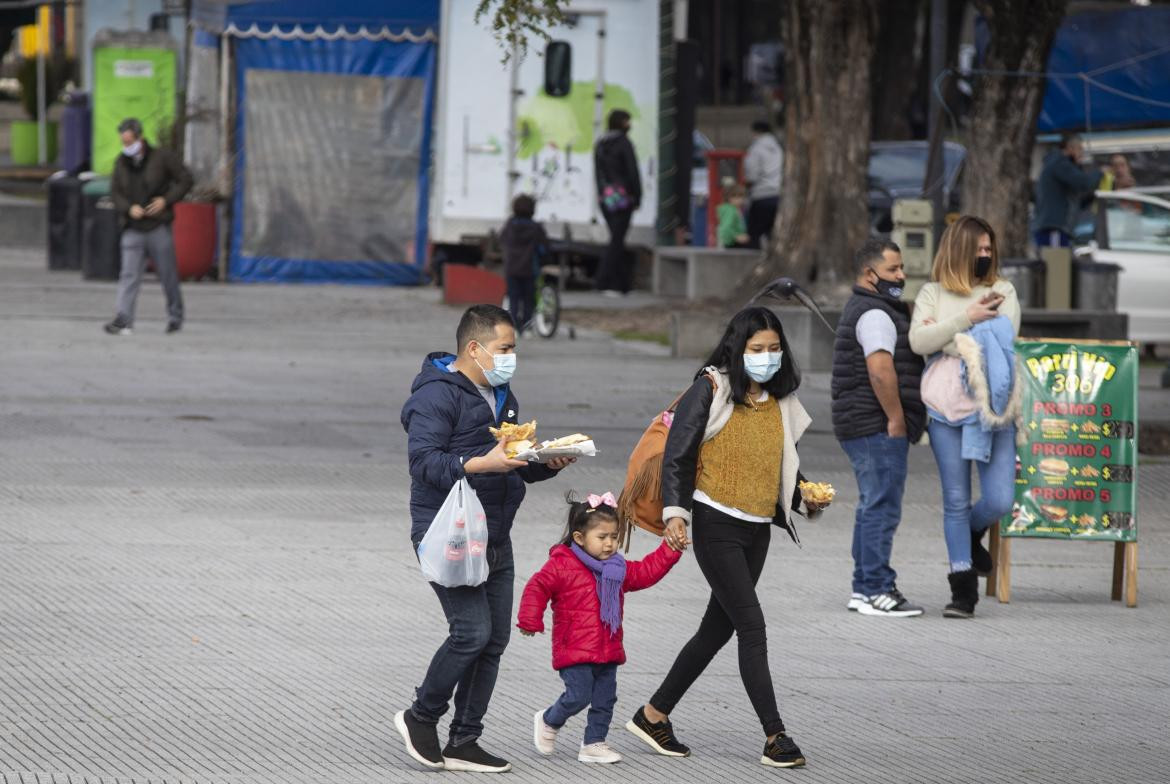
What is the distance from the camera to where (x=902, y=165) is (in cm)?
2728

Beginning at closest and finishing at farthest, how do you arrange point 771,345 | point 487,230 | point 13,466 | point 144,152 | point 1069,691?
point 771,345
point 1069,691
point 13,466
point 144,152
point 487,230

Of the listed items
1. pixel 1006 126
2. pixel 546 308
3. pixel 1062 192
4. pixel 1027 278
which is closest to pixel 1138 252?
pixel 1062 192

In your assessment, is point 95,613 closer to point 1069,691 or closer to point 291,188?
point 1069,691

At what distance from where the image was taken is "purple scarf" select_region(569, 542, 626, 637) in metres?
6.11

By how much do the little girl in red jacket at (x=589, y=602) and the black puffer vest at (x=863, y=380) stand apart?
8.22 ft

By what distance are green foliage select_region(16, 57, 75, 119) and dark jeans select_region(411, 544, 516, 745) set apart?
38.9 meters

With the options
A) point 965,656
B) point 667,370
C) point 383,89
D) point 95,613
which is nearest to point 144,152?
point 667,370

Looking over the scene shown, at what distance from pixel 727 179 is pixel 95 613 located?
60.4 feet

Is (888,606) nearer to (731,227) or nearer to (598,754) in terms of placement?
(598,754)

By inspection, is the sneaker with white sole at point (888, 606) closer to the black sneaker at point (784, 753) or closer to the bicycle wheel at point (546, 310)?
the black sneaker at point (784, 753)

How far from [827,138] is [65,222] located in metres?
10.9

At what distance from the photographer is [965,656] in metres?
7.89

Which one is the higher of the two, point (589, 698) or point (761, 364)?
point (761, 364)

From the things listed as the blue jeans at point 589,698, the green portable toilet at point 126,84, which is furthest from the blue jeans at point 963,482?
the green portable toilet at point 126,84
